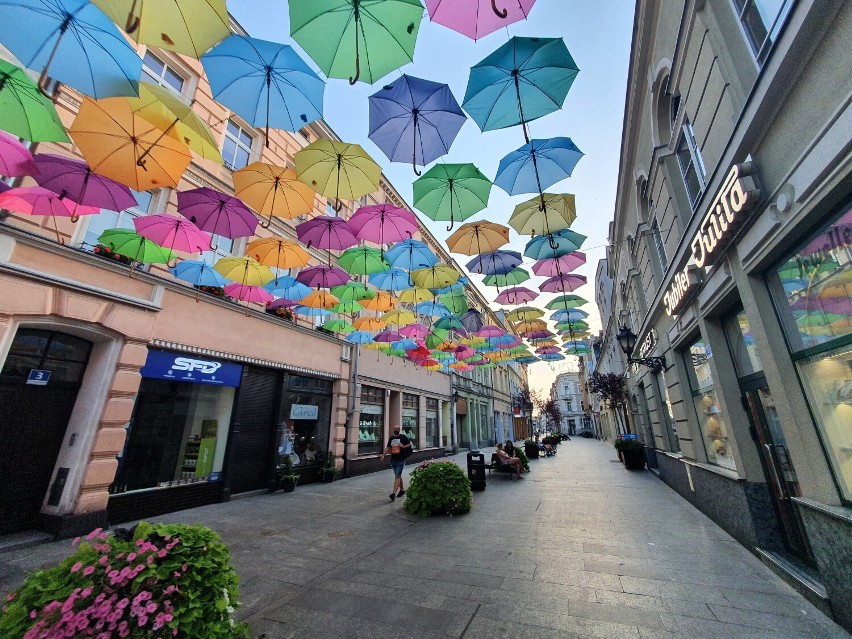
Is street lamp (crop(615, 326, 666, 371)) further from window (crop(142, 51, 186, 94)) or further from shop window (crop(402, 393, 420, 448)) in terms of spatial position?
window (crop(142, 51, 186, 94))

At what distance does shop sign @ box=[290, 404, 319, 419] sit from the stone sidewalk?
149 inches

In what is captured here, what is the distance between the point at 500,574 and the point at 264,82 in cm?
745

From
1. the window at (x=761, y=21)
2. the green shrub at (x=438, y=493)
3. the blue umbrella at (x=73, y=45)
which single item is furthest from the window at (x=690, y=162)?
the blue umbrella at (x=73, y=45)

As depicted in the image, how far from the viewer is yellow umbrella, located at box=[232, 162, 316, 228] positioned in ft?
20.8

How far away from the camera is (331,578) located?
4617mm

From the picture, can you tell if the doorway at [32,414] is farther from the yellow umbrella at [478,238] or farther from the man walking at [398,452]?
the yellow umbrella at [478,238]

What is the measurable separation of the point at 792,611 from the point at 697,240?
188 inches

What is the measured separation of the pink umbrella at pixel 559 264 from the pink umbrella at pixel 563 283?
45 cm

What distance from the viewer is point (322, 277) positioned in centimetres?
971

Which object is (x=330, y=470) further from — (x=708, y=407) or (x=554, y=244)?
(x=708, y=407)

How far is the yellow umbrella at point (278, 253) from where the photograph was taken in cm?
805

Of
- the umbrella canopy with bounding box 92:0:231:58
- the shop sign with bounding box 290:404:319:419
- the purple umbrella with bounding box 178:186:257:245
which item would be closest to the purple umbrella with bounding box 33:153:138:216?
the purple umbrella with bounding box 178:186:257:245

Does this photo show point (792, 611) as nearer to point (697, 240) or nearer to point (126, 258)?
point (697, 240)

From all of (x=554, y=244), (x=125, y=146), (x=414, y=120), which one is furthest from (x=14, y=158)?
(x=554, y=244)
